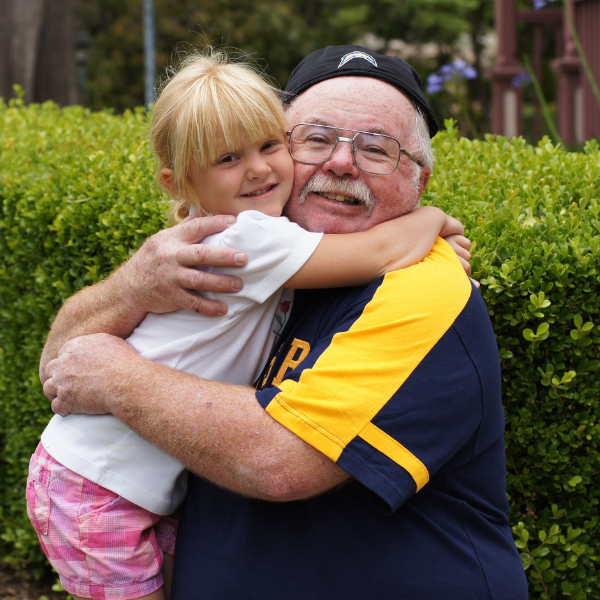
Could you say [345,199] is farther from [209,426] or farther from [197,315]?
[209,426]

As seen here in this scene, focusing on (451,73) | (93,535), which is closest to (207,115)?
(93,535)

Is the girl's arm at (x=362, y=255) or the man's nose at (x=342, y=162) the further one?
the man's nose at (x=342, y=162)

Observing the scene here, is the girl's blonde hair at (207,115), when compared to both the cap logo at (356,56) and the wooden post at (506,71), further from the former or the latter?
the wooden post at (506,71)

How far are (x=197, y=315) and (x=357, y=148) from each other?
→ 0.70m

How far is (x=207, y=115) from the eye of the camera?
2.12 metres

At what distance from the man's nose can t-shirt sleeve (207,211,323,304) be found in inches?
13.8

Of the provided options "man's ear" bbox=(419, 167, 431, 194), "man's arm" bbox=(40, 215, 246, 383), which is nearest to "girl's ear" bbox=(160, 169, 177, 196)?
"man's arm" bbox=(40, 215, 246, 383)

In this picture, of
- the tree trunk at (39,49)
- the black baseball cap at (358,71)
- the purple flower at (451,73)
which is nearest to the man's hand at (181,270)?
the black baseball cap at (358,71)

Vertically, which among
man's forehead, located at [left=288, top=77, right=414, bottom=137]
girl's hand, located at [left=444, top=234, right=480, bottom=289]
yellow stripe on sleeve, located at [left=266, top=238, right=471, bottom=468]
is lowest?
yellow stripe on sleeve, located at [left=266, top=238, right=471, bottom=468]

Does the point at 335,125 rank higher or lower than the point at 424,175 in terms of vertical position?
higher

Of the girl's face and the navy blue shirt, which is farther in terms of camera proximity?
the girl's face

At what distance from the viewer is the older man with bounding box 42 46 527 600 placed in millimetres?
1786

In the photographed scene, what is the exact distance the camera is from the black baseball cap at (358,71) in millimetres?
2328

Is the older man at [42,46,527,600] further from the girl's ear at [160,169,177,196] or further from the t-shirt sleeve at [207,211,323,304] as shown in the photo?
the girl's ear at [160,169,177,196]
